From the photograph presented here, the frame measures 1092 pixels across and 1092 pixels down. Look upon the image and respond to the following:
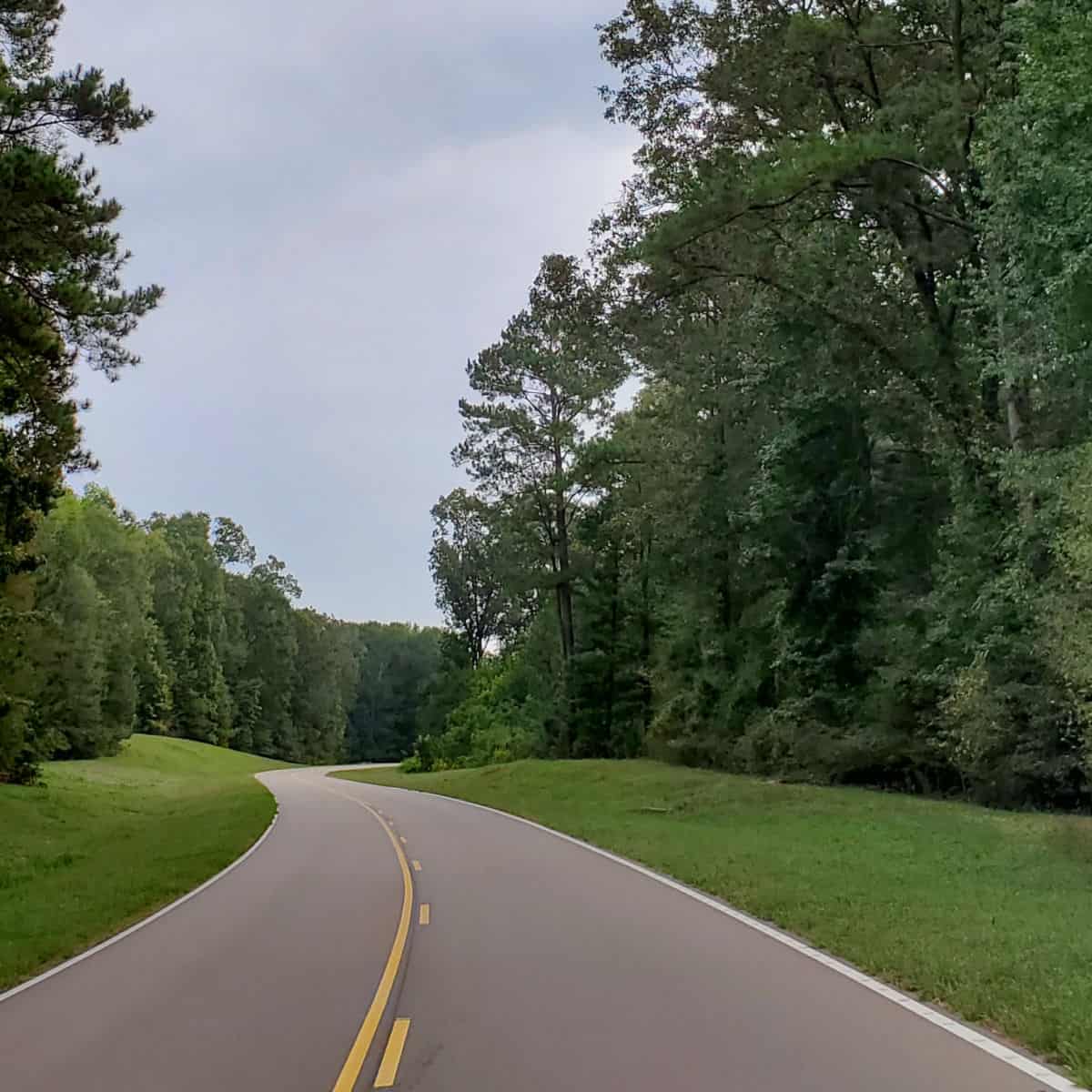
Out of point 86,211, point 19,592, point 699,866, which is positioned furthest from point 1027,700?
point 19,592

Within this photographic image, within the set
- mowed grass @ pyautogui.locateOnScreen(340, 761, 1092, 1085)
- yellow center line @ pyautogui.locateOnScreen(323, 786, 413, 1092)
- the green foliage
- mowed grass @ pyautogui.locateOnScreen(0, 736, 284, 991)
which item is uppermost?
the green foliage

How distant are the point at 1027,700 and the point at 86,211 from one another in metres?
18.9

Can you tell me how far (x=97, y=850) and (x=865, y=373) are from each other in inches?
808

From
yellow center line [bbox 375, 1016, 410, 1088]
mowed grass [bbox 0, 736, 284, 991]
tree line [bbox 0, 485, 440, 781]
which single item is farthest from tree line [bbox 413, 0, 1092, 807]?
tree line [bbox 0, 485, 440, 781]

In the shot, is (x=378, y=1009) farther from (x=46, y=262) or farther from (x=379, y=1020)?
(x=46, y=262)

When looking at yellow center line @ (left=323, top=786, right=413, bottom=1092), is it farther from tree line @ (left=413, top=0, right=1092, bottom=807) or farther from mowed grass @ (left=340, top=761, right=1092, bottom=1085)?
tree line @ (left=413, top=0, right=1092, bottom=807)

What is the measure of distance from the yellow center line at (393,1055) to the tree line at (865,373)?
37.8 feet

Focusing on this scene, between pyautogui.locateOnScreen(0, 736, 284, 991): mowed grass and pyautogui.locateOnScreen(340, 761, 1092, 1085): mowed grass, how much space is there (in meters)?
7.15

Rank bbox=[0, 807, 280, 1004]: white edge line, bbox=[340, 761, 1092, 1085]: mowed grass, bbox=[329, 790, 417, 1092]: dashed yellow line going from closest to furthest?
1. bbox=[329, 790, 417, 1092]: dashed yellow line
2. bbox=[340, 761, 1092, 1085]: mowed grass
3. bbox=[0, 807, 280, 1004]: white edge line

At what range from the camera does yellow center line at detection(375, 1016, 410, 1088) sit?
605cm

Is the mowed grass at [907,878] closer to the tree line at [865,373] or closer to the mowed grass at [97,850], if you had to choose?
the tree line at [865,373]

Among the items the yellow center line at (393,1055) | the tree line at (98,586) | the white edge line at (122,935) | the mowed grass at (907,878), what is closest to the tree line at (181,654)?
the tree line at (98,586)

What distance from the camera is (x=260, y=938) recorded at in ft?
36.6

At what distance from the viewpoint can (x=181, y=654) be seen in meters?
93.6
